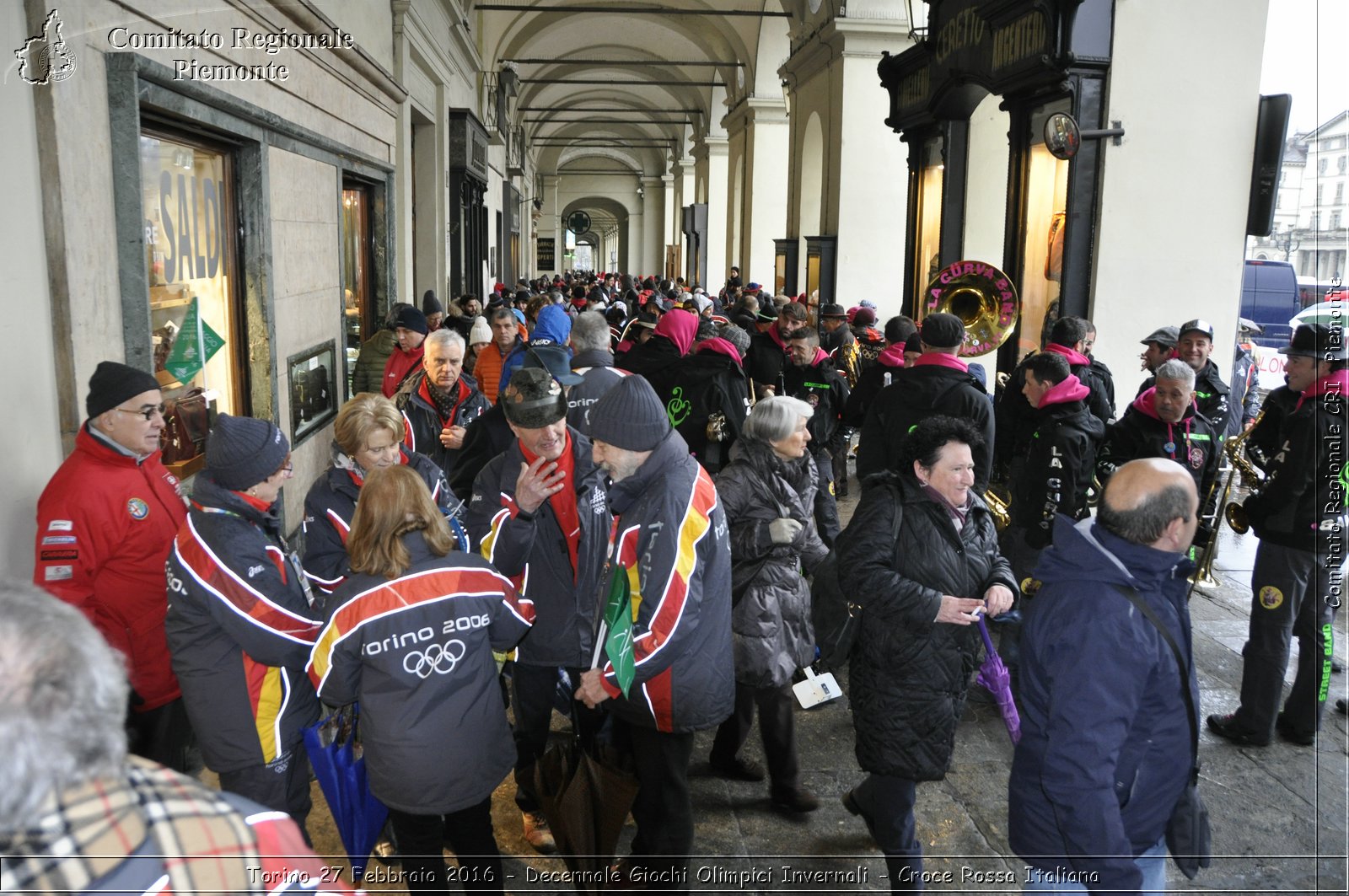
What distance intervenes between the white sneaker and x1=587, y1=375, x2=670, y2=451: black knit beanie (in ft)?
5.47

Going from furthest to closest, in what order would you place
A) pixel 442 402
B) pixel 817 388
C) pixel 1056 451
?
pixel 817 388 < pixel 442 402 < pixel 1056 451

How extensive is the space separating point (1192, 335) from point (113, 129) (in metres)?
5.88

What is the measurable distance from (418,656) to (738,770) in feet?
6.51

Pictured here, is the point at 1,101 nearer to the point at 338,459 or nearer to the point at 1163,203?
the point at 338,459

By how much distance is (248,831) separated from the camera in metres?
1.31

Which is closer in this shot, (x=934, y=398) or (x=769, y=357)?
(x=934, y=398)

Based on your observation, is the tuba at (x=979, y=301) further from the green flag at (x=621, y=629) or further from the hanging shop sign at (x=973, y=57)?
the green flag at (x=621, y=629)

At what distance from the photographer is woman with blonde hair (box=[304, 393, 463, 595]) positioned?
137 inches

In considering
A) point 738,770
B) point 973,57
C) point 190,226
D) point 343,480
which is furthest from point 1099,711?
point 973,57

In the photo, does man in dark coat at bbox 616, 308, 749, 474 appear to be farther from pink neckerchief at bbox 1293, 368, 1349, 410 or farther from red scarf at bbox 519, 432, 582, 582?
pink neckerchief at bbox 1293, 368, 1349, 410

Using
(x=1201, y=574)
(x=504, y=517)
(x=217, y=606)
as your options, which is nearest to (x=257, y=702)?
(x=217, y=606)

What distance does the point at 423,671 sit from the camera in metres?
2.73

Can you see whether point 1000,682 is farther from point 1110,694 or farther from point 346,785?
point 346,785

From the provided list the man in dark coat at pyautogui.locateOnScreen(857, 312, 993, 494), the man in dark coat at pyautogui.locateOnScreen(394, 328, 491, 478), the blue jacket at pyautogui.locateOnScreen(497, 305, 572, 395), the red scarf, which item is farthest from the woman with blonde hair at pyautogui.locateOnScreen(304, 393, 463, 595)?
the man in dark coat at pyautogui.locateOnScreen(857, 312, 993, 494)
